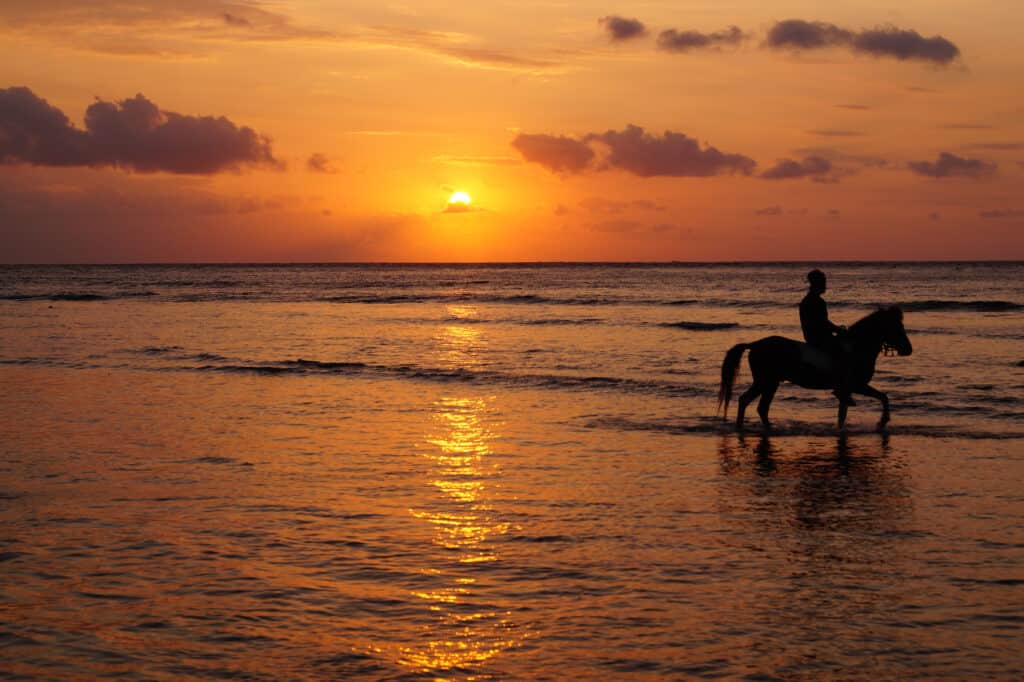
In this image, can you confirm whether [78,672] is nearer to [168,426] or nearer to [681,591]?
[681,591]

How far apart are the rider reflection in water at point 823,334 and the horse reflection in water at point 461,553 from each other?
4.80 m

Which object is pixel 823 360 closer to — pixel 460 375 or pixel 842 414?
pixel 842 414

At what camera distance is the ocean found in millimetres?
6188

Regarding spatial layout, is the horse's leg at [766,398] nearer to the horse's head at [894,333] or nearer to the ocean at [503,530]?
the ocean at [503,530]

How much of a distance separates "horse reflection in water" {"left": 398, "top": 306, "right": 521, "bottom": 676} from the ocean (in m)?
0.03

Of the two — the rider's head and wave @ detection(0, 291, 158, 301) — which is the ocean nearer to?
the rider's head

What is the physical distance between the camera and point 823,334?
1527 centimetres

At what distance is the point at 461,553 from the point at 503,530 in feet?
2.77

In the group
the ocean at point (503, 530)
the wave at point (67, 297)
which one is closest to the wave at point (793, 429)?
the ocean at point (503, 530)

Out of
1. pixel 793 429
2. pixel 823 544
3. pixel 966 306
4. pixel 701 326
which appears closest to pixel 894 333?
pixel 793 429

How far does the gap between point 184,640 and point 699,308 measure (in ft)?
167

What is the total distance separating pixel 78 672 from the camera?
19.1 feet

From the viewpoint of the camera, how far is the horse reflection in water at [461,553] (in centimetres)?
617

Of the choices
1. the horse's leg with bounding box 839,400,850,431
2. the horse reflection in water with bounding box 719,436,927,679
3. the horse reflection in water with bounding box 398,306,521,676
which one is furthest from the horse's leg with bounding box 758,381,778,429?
the horse reflection in water with bounding box 398,306,521,676
